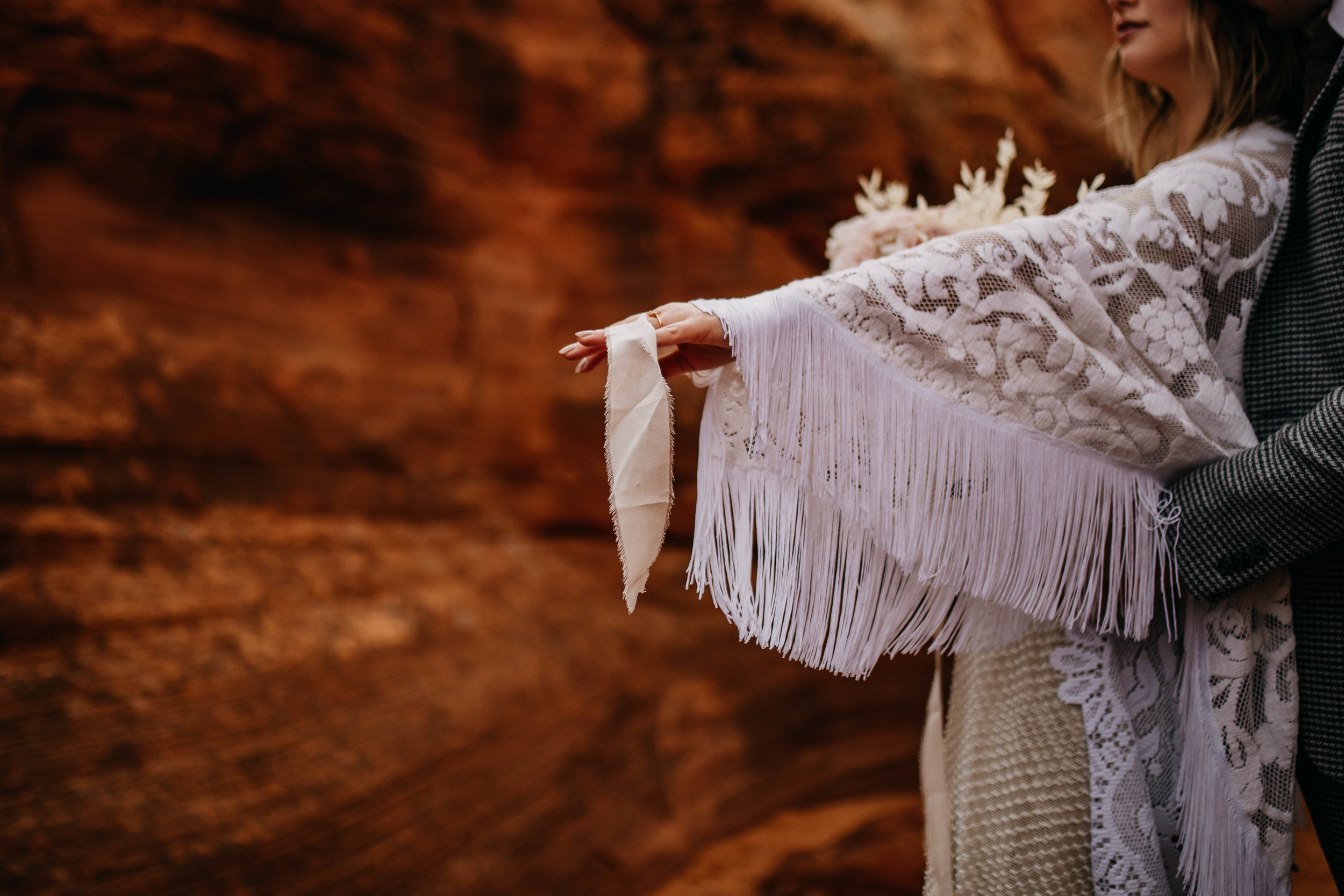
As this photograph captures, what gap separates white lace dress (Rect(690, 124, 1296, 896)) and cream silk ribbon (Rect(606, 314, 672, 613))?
79mm

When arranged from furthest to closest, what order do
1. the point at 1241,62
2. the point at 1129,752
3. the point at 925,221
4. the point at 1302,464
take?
the point at 925,221 < the point at 1241,62 < the point at 1129,752 < the point at 1302,464

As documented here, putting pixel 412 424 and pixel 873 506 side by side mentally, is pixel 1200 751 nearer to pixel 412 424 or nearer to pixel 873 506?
pixel 873 506

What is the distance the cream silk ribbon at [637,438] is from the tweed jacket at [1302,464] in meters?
0.63

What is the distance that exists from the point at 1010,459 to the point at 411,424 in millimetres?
1997

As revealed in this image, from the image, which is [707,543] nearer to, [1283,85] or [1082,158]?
[1283,85]

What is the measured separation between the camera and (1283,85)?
3.88 ft

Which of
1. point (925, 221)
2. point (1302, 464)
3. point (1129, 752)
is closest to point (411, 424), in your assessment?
point (925, 221)

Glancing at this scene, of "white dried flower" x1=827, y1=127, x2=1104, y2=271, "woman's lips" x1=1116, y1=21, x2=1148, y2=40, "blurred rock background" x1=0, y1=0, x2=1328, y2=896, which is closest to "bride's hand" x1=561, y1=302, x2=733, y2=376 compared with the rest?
"white dried flower" x1=827, y1=127, x2=1104, y2=271

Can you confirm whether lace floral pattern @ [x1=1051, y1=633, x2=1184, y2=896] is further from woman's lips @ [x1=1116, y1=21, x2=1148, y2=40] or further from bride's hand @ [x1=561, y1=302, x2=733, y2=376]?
woman's lips @ [x1=1116, y1=21, x2=1148, y2=40]

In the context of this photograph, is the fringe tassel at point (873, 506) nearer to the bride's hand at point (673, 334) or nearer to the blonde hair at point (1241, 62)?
the bride's hand at point (673, 334)

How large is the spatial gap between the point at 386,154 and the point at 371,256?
300mm

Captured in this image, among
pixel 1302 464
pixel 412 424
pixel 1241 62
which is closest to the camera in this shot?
pixel 1302 464

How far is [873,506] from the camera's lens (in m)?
0.99

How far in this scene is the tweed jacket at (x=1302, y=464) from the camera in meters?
0.92
